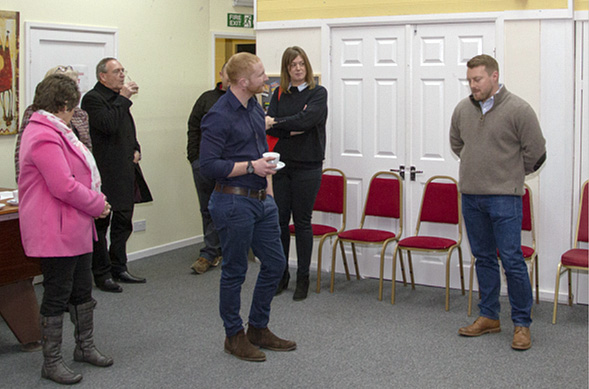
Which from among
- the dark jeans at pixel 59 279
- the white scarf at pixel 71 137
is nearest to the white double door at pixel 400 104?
the white scarf at pixel 71 137

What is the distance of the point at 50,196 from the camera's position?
3.07 meters

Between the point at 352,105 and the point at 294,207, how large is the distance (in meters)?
1.14

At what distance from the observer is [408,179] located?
5113mm

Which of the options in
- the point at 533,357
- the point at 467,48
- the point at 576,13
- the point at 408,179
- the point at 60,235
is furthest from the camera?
the point at 408,179

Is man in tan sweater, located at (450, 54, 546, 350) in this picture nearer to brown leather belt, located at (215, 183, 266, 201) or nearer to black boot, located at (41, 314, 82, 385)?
brown leather belt, located at (215, 183, 266, 201)

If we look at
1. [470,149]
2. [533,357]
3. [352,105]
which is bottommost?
[533,357]

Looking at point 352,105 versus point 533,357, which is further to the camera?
point 352,105

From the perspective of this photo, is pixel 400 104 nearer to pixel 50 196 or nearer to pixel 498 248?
pixel 498 248

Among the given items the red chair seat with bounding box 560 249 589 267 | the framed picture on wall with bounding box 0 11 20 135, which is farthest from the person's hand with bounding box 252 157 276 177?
the framed picture on wall with bounding box 0 11 20 135

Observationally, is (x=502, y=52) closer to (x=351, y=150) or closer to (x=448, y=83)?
(x=448, y=83)

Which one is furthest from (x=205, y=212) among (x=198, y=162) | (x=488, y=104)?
(x=488, y=104)

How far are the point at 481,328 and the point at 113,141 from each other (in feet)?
9.38

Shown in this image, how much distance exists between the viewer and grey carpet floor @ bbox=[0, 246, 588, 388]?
330cm

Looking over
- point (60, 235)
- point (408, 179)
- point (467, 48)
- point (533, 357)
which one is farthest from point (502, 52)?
point (60, 235)
